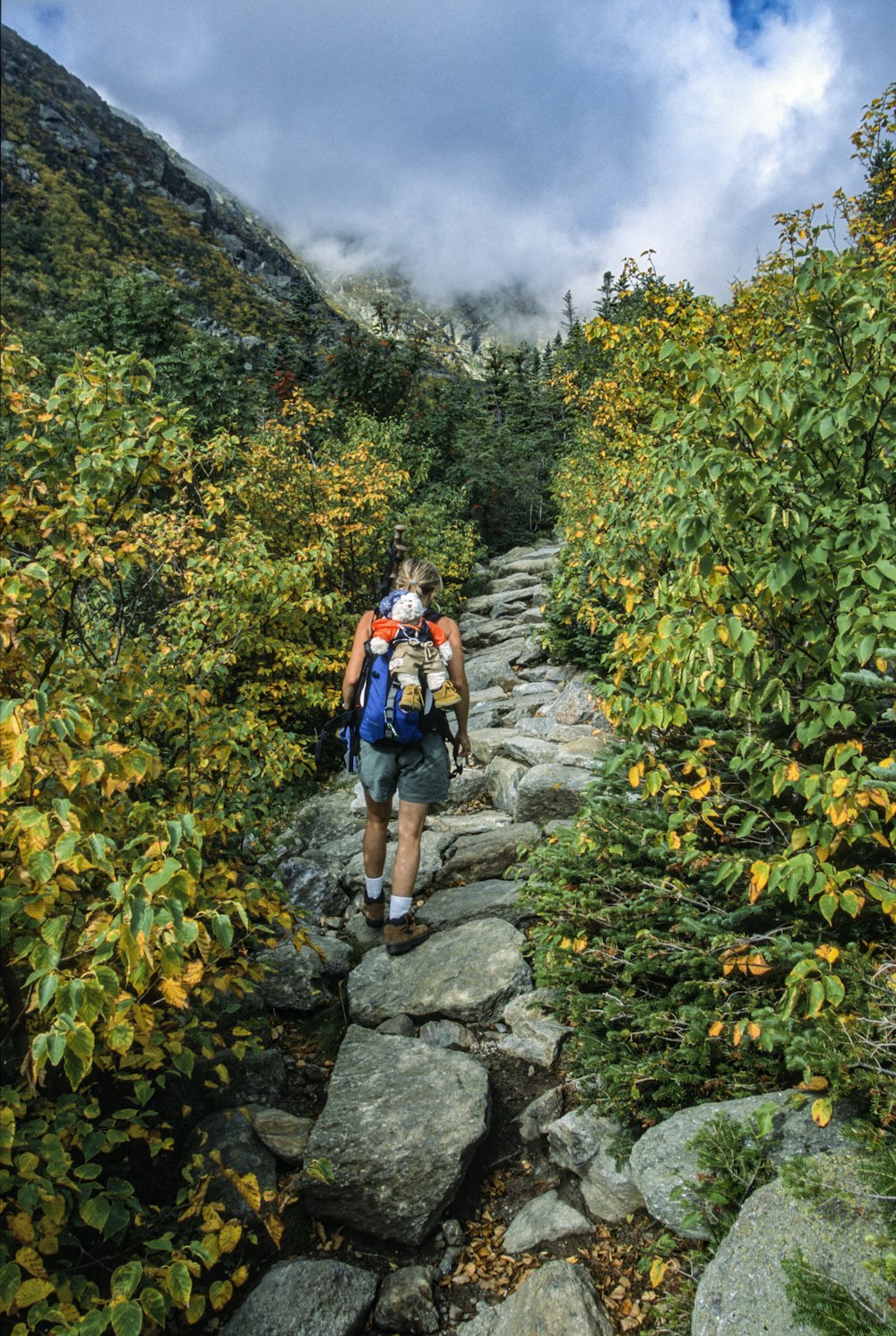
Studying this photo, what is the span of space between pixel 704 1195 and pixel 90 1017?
2.14 meters

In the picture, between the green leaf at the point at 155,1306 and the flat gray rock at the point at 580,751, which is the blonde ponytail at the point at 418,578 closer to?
the flat gray rock at the point at 580,751

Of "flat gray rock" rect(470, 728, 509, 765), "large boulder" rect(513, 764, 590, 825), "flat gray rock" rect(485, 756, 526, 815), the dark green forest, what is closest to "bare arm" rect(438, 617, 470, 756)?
the dark green forest

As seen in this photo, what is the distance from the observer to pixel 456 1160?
3260 millimetres

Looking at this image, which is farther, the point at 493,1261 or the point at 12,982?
the point at 493,1261

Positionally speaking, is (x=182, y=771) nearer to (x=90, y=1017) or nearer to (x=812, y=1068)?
(x=90, y=1017)

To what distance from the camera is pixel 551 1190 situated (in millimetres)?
3273

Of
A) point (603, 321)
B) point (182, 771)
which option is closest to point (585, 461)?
point (603, 321)

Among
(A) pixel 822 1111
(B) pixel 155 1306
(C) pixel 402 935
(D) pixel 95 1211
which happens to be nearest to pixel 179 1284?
(B) pixel 155 1306

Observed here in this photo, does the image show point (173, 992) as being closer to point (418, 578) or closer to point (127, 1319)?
point (127, 1319)

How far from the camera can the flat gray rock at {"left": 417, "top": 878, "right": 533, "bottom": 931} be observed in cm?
505

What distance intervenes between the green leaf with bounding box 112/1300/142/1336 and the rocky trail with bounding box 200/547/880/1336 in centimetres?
81

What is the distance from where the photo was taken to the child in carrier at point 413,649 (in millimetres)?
4555

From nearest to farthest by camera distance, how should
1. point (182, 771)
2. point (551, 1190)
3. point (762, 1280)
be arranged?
point (762, 1280) → point (551, 1190) → point (182, 771)

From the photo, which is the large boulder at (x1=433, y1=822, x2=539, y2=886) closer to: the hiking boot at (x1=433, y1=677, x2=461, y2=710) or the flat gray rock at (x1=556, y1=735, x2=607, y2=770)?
the flat gray rock at (x1=556, y1=735, x2=607, y2=770)
